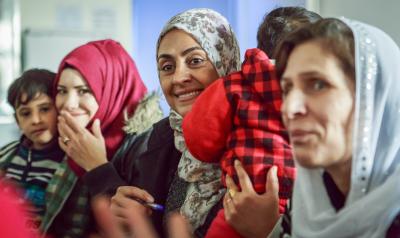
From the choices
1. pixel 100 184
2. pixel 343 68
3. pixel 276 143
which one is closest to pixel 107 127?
pixel 100 184

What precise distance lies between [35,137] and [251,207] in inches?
39.8

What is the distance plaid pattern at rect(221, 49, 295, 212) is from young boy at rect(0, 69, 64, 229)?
0.90 m

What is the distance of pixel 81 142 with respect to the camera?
67.6 inches

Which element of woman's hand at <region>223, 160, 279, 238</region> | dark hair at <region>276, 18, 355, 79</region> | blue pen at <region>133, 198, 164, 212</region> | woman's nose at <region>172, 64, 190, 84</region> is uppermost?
dark hair at <region>276, 18, 355, 79</region>

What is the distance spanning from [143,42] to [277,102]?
1936 mm

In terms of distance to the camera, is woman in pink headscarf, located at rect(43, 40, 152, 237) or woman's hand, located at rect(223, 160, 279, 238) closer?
woman's hand, located at rect(223, 160, 279, 238)

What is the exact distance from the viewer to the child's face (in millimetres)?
1809

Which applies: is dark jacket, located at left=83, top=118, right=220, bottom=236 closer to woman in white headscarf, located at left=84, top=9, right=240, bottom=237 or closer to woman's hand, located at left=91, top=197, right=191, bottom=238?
woman in white headscarf, located at left=84, top=9, right=240, bottom=237

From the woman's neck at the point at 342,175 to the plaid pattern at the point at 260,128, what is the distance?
19cm

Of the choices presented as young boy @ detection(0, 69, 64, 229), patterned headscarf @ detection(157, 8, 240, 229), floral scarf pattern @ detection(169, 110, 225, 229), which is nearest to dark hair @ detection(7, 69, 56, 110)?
young boy @ detection(0, 69, 64, 229)

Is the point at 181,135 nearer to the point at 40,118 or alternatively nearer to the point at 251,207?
the point at 251,207

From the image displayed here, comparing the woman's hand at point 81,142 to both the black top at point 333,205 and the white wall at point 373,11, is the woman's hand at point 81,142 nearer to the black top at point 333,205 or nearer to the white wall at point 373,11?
the black top at point 333,205

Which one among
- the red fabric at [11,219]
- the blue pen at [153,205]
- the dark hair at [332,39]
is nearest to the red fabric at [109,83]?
the blue pen at [153,205]

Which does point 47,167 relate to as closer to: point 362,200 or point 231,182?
point 231,182
